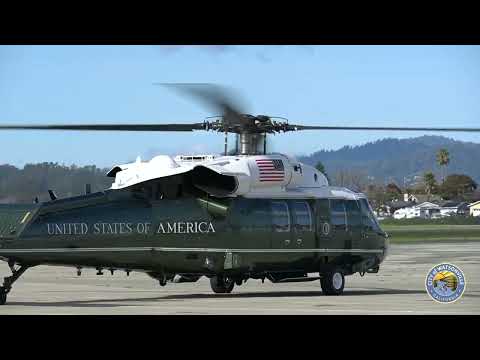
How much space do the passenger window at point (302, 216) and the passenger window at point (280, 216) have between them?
25cm

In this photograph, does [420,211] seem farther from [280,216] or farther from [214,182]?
[214,182]

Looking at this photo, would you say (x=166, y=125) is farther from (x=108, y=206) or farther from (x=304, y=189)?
(x=304, y=189)

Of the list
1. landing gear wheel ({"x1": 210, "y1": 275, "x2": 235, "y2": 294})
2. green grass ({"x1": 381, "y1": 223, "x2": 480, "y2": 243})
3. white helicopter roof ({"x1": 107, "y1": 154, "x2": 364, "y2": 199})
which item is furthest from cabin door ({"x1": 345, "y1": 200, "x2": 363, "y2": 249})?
green grass ({"x1": 381, "y1": 223, "x2": 480, "y2": 243})

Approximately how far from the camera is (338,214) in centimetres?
2292

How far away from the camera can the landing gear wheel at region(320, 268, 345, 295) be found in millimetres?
22578

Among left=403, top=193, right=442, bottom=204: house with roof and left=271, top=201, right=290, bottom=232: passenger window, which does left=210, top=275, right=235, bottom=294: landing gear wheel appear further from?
left=403, top=193, right=442, bottom=204: house with roof

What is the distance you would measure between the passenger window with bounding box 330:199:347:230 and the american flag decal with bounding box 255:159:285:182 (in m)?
1.99

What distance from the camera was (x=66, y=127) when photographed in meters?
18.7

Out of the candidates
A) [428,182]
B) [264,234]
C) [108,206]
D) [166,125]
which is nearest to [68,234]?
[108,206]
